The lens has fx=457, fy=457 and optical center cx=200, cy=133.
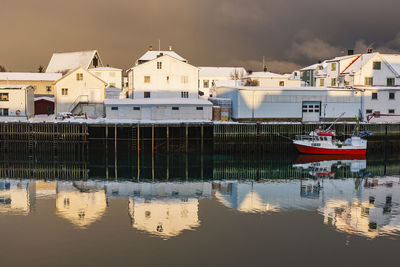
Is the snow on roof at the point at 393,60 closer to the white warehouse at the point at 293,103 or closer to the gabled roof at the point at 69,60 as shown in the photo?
the white warehouse at the point at 293,103

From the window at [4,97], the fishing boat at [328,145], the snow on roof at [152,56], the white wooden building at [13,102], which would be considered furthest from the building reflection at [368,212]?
the snow on roof at [152,56]

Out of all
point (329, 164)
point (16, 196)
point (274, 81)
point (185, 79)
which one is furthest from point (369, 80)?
point (16, 196)

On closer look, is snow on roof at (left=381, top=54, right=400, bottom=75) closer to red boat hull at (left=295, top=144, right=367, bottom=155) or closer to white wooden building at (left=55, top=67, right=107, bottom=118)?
red boat hull at (left=295, top=144, right=367, bottom=155)

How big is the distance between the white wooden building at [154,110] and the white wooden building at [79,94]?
7.24 meters

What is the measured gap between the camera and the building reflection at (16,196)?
27123 millimetres

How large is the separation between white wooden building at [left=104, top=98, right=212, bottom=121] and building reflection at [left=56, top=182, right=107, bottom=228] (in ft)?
65.4

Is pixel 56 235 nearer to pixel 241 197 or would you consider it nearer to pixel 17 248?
pixel 17 248

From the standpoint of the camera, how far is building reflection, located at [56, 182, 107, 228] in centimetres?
2531

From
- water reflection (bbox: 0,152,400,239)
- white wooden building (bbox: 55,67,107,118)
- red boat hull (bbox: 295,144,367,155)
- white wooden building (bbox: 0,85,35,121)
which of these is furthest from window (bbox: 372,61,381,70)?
white wooden building (bbox: 0,85,35,121)

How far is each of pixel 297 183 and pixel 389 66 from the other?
36355 mm

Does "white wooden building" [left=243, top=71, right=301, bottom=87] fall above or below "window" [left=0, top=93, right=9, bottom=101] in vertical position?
above

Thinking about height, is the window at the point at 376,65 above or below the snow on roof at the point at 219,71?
below

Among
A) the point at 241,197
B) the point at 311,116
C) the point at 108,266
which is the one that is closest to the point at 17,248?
the point at 108,266

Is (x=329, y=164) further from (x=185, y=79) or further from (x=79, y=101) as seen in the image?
(x=79, y=101)
